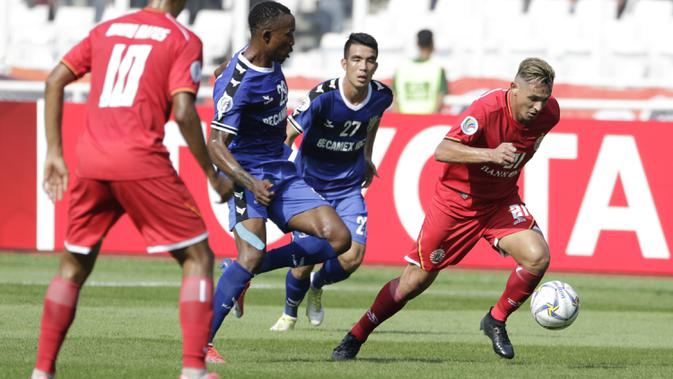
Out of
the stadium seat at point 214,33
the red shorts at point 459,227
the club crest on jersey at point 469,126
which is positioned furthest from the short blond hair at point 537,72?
the stadium seat at point 214,33

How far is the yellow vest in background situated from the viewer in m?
18.7

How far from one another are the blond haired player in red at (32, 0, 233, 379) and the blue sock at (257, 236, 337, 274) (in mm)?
2740

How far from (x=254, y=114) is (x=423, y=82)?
9.11 meters

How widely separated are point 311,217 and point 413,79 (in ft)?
30.4

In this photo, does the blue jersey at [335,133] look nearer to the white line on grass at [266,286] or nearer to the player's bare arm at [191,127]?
the white line on grass at [266,286]

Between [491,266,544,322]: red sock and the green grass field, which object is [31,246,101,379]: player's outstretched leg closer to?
the green grass field

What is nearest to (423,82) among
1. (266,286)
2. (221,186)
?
(266,286)

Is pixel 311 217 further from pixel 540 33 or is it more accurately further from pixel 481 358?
pixel 540 33

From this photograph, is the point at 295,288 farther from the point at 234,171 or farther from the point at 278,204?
the point at 234,171

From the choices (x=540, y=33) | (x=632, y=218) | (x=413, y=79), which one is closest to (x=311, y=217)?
(x=632, y=218)

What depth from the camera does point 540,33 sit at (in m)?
24.4

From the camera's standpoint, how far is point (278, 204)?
9812 millimetres

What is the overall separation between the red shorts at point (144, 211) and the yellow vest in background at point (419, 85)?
1155cm

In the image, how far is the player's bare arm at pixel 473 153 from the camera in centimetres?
907
